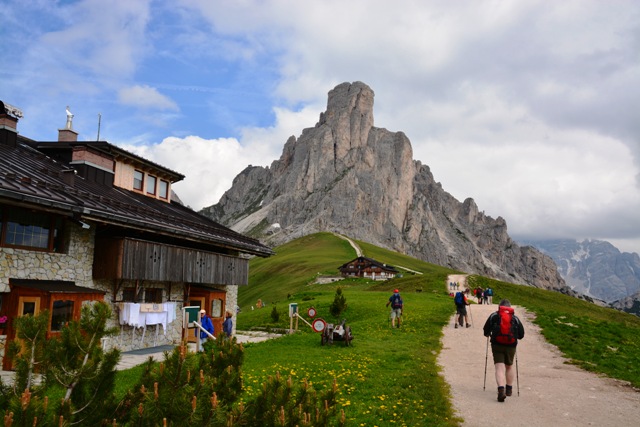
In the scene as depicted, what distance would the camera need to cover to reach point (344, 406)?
443 inches

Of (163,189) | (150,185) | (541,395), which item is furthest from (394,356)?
(163,189)

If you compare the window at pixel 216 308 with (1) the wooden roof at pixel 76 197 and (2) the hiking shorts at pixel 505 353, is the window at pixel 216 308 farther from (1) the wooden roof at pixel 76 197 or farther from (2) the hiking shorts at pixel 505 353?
(2) the hiking shorts at pixel 505 353

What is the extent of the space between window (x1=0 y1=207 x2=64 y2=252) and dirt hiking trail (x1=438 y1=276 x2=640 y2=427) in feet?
51.1

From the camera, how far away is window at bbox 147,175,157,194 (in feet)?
102

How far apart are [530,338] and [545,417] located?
48.5ft

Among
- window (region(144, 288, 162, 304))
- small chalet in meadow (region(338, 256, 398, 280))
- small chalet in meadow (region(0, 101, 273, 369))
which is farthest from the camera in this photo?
small chalet in meadow (region(338, 256, 398, 280))

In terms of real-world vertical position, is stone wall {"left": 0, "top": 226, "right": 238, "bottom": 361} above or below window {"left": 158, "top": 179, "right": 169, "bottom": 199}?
below

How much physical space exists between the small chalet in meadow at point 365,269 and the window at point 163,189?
6304cm

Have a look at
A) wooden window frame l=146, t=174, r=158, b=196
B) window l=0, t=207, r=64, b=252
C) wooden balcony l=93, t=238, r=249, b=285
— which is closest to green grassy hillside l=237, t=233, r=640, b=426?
wooden balcony l=93, t=238, r=249, b=285

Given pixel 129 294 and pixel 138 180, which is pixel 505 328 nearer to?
pixel 129 294

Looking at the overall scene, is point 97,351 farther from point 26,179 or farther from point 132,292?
point 132,292

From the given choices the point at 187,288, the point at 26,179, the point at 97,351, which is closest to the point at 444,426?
the point at 97,351

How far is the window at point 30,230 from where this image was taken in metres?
16.6

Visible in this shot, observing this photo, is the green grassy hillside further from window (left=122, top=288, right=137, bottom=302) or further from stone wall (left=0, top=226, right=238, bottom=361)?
window (left=122, top=288, right=137, bottom=302)
